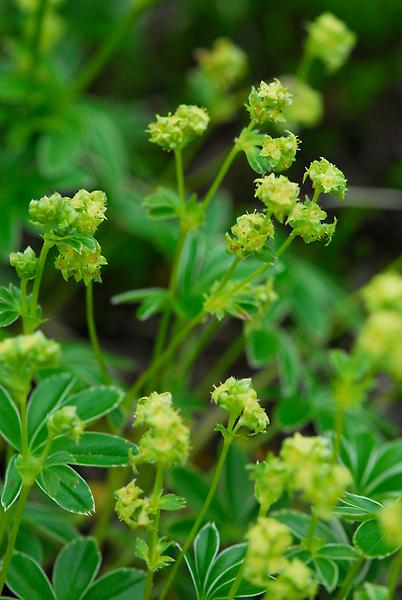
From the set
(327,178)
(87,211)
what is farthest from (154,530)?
(327,178)

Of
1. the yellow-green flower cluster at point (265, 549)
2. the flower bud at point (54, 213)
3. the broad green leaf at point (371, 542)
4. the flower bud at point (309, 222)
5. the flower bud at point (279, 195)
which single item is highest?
the flower bud at point (279, 195)

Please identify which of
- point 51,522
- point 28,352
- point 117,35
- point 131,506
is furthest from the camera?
point 117,35

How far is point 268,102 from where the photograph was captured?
162 centimetres

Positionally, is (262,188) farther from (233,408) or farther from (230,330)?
(230,330)

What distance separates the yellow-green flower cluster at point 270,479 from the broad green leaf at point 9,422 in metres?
0.51

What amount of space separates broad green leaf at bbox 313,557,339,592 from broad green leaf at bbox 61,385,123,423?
0.50m

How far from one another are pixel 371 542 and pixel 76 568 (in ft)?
2.00

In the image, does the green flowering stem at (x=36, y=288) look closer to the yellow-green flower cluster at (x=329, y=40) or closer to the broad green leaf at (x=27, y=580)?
the broad green leaf at (x=27, y=580)

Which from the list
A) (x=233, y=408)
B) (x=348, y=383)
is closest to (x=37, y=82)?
(x=233, y=408)

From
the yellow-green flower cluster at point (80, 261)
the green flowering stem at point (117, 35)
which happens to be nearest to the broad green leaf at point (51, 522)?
the yellow-green flower cluster at point (80, 261)

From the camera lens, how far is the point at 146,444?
1.34m

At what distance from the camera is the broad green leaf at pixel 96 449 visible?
1628 millimetres

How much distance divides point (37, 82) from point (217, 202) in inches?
28.6

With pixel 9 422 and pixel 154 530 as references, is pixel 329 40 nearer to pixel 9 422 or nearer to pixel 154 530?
pixel 9 422
